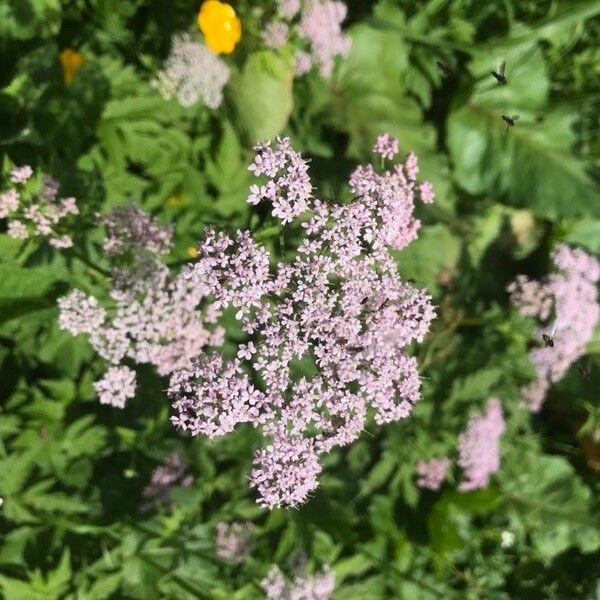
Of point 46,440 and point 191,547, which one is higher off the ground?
point 46,440

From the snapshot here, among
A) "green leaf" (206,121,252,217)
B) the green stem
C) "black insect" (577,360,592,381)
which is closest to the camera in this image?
the green stem

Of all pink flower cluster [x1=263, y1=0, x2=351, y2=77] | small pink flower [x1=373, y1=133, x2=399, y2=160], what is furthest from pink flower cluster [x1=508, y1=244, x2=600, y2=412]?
small pink flower [x1=373, y1=133, x2=399, y2=160]

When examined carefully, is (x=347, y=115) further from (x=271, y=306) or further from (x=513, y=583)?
(x=513, y=583)

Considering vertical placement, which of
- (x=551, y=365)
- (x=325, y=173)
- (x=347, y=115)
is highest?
(x=347, y=115)

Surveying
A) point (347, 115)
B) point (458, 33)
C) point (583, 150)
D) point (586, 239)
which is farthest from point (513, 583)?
point (458, 33)

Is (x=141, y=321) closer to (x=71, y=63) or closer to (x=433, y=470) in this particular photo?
(x=71, y=63)

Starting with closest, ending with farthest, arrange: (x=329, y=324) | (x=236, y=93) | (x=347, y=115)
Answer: (x=329, y=324)
(x=236, y=93)
(x=347, y=115)

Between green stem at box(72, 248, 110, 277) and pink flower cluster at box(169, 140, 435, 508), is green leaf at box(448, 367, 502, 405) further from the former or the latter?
green stem at box(72, 248, 110, 277)
